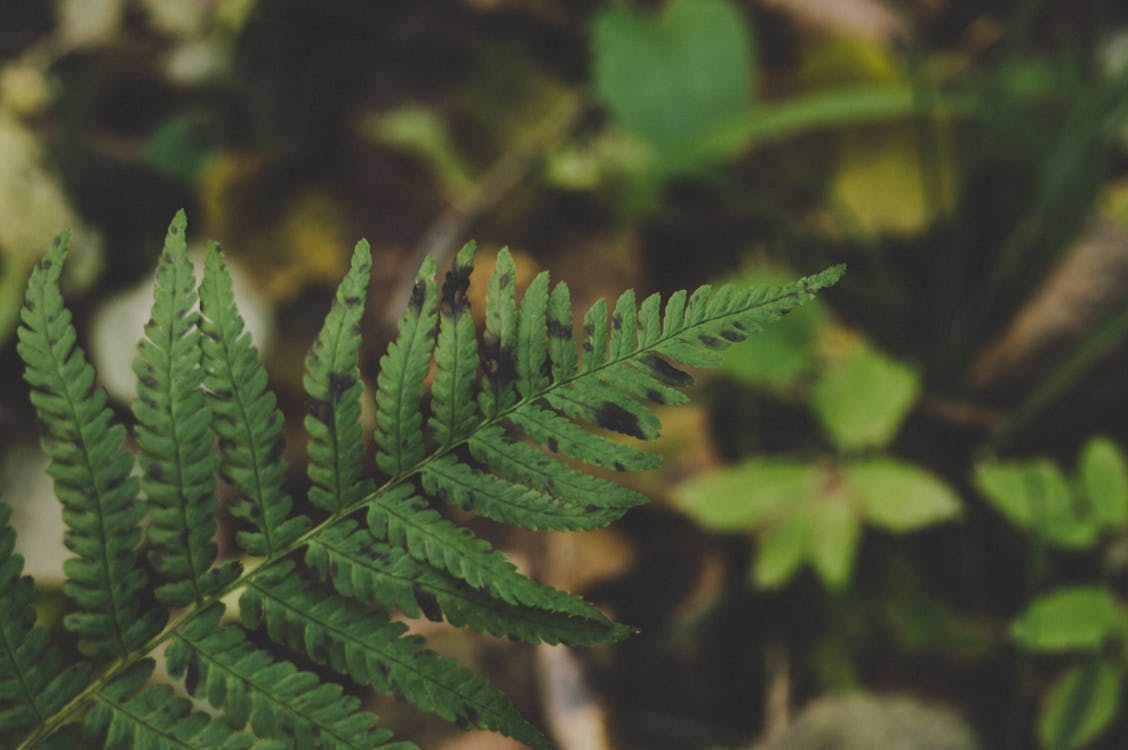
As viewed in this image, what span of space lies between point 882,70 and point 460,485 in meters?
1.85

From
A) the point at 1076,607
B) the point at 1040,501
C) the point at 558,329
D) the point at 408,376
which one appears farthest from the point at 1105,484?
the point at 408,376

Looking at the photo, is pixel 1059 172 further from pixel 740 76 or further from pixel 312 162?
pixel 312 162

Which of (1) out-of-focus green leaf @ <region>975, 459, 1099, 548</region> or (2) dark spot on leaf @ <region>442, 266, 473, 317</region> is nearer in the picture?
(2) dark spot on leaf @ <region>442, 266, 473, 317</region>

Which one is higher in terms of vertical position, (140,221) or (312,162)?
(312,162)

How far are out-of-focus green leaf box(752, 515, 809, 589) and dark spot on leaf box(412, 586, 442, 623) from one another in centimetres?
83

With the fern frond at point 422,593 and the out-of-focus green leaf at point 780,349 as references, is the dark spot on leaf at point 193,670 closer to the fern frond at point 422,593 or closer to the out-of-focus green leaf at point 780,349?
the fern frond at point 422,593

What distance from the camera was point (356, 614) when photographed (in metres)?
0.67

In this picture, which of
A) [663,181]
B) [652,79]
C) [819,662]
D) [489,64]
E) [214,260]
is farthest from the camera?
[489,64]

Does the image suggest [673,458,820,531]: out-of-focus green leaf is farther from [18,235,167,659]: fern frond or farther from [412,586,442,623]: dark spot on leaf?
[18,235,167,659]: fern frond

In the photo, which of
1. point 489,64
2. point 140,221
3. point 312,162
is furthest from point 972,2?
point 140,221

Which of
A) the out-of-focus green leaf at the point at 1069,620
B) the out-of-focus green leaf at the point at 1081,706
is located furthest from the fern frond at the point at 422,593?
the out-of-focus green leaf at the point at 1081,706

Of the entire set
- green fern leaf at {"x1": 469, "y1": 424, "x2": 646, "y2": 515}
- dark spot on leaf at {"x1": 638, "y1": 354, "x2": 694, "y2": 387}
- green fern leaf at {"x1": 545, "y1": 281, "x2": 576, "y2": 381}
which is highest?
green fern leaf at {"x1": 545, "y1": 281, "x2": 576, "y2": 381}

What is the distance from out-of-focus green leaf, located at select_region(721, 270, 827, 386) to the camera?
4.98 feet

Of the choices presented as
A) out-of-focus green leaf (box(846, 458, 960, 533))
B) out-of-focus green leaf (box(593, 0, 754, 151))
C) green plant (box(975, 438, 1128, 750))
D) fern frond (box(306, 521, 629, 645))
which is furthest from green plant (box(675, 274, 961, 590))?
fern frond (box(306, 521, 629, 645))
